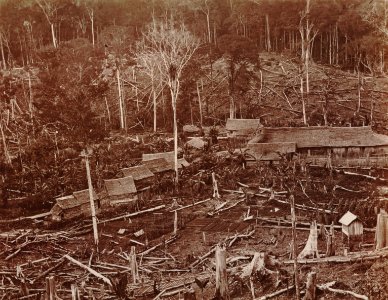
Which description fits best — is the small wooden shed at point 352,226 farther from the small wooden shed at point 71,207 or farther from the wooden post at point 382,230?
the small wooden shed at point 71,207

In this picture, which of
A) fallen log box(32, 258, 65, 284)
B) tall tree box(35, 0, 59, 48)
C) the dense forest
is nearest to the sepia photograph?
fallen log box(32, 258, 65, 284)

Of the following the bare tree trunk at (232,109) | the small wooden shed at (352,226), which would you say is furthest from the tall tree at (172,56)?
the small wooden shed at (352,226)

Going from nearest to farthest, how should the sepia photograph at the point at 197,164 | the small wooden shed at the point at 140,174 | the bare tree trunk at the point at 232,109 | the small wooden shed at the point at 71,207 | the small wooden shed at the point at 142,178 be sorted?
the sepia photograph at the point at 197,164 → the small wooden shed at the point at 71,207 → the small wooden shed at the point at 142,178 → the small wooden shed at the point at 140,174 → the bare tree trunk at the point at 232,109

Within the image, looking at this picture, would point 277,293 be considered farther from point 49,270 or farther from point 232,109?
point 232,109

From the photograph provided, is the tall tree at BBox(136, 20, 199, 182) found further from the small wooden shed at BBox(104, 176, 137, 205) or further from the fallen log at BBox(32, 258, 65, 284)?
the fallen log at BBox(32, 258, 65, 284)

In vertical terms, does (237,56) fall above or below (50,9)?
below

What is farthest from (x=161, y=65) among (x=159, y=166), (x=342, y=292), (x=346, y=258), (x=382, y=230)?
(x=342, y=292)
